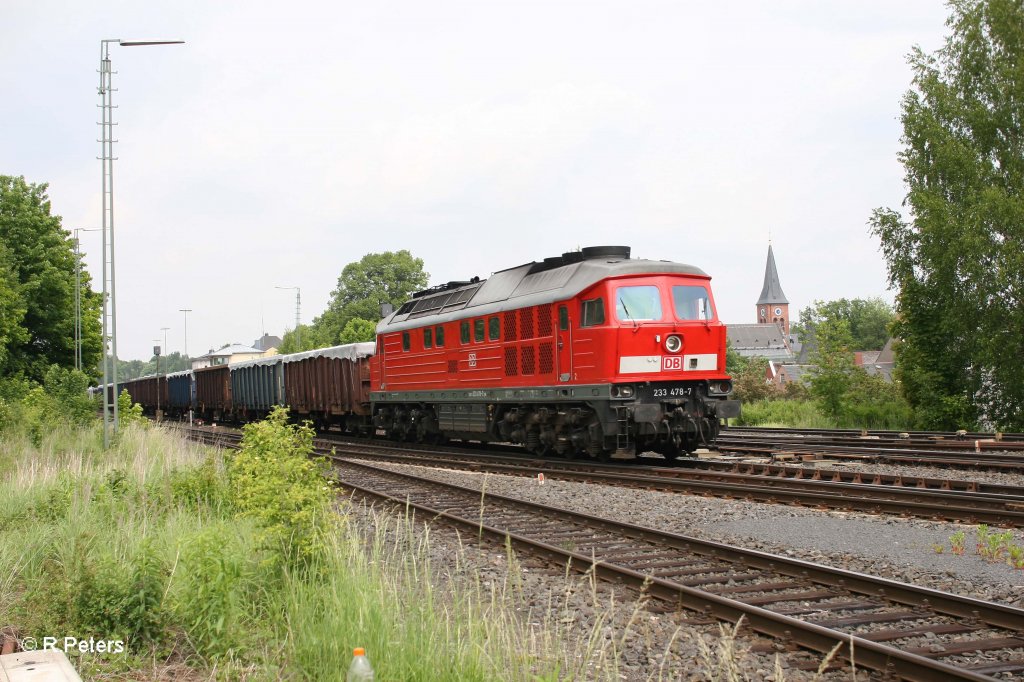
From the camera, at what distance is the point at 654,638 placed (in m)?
6.02

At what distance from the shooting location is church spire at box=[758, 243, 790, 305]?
159625 mm

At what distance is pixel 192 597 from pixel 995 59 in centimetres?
2957

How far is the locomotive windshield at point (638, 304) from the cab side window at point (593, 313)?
288mm

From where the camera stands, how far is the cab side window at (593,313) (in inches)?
607

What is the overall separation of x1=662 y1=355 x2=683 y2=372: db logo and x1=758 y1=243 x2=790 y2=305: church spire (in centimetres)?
15028

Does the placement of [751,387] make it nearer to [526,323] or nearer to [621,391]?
[526,323]

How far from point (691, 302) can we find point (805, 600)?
9.83 m

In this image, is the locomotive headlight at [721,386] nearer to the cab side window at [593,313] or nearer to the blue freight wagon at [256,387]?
the cab side window at [593,313]

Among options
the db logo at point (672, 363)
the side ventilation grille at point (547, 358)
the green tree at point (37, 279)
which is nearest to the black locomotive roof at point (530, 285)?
the side ventilation grille at point (547, 358)

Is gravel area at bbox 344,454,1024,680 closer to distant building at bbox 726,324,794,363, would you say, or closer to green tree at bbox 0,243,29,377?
green tree at bbox 0,243,29,377

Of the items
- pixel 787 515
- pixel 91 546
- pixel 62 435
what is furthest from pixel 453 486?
pixel 62 435

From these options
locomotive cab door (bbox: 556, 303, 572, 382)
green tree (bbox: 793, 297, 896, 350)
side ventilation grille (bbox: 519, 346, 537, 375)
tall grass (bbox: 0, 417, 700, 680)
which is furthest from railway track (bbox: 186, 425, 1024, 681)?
green tree (bbox: 793, 297, 896, 350)

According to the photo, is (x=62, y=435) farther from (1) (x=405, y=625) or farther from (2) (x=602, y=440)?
(1) (x=405, y=625)

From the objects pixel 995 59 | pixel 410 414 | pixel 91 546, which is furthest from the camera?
pixel 995 59
